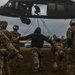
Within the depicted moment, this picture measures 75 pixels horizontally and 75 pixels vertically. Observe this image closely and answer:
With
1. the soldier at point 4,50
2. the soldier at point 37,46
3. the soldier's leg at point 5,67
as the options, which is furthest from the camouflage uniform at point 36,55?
the soldier's leg at point 5,67

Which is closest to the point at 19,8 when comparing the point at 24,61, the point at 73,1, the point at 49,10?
the point at 49,10

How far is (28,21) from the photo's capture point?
128 feet

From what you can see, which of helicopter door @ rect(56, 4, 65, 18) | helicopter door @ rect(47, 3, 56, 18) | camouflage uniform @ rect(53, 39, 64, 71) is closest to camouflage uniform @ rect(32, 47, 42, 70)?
camouflage uniform @ rect(53, 39, 64, 71)

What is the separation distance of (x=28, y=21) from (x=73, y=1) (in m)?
6.79

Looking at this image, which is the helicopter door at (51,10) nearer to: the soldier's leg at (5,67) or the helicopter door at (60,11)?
the helicopter door at (60,11)

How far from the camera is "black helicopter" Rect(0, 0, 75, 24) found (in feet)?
130

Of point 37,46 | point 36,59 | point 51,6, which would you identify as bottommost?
point 36,59

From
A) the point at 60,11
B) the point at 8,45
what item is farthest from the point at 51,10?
the point at 8,45

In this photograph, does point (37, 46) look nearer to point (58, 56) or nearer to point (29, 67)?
point (58, 56)

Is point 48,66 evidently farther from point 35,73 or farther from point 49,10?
point 49,10

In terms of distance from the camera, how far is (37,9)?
39.2 metres

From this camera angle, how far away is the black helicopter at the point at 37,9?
130ft

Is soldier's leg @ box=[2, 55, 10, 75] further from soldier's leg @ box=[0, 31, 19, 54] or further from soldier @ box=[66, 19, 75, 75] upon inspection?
soldier @ box=[66, 19, 75, 75]

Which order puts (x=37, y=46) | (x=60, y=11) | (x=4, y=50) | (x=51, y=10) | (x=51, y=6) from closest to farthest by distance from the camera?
(x=4, y=50) → (x=37, y=46) → (x=51, y=10) → (x=60, y=11) → (x=51, y=6)
